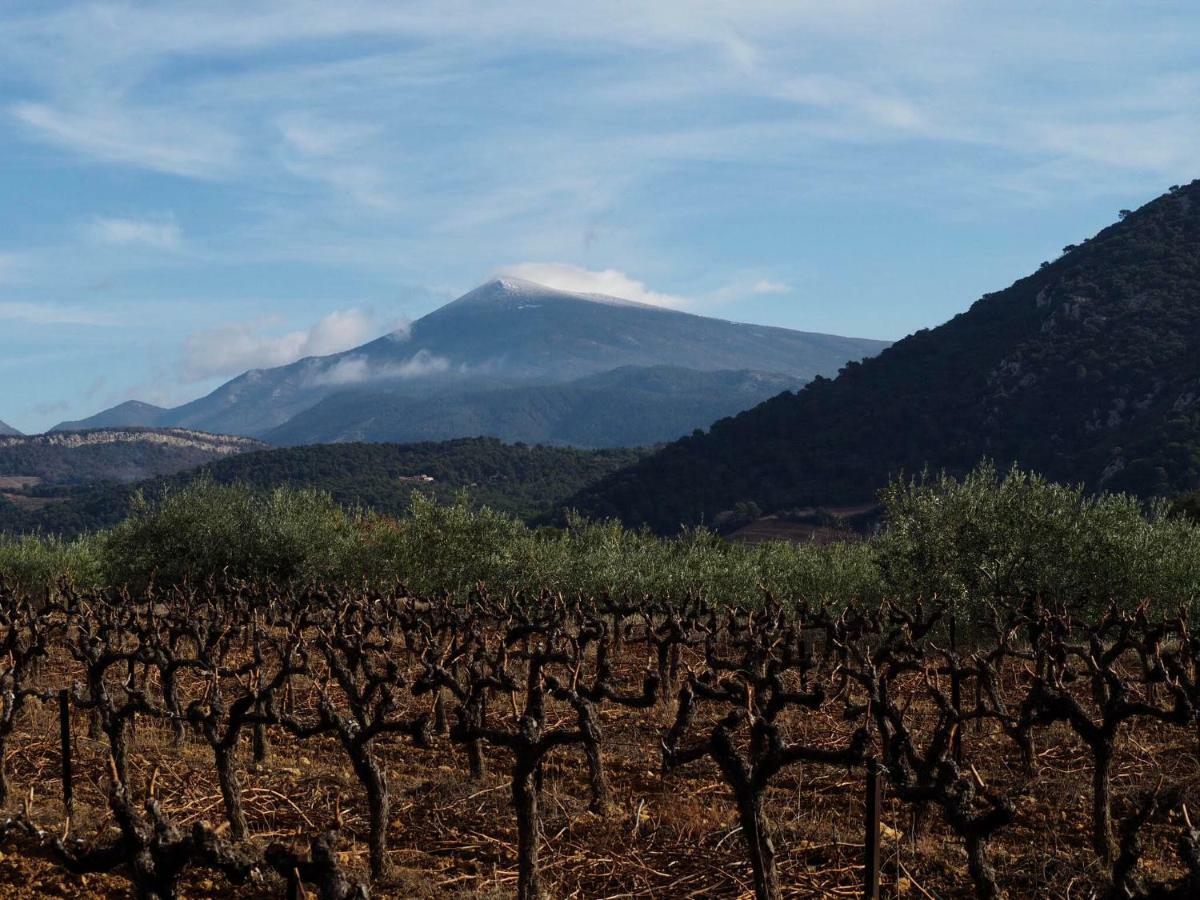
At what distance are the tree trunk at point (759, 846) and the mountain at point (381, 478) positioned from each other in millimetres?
95236

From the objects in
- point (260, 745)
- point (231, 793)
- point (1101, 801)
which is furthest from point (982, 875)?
point (260, 745)

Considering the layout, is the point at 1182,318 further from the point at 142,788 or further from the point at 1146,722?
the point at 142,788

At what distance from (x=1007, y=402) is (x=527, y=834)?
77082 millimetres

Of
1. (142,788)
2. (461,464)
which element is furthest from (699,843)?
(461,464)

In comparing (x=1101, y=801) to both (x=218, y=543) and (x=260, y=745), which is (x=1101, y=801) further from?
(x=218, y=543)

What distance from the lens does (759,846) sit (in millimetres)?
8117

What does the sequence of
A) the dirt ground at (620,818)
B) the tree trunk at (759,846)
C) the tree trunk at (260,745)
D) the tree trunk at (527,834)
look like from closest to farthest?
the tree trunk at (759,846)
the tree trunk at (527,834)
the dirt ground at (620,818)
the tree trunk at (260,745)

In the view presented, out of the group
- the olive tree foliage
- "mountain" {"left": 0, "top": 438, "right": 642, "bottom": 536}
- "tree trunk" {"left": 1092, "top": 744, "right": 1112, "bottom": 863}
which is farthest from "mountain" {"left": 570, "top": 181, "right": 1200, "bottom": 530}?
"tree trunk" {"left": 1092, "top": 744, "right": 1112, "bottom": 863}

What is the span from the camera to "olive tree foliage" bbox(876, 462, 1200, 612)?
26922mm

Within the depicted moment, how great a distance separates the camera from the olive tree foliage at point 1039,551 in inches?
1060

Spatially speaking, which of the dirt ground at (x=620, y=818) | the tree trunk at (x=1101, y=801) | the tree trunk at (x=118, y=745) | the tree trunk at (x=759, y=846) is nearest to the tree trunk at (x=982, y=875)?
the dirt ground at (x=620, y=818)

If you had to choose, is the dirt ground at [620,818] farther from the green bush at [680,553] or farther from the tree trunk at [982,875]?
the green bush at [680,553]

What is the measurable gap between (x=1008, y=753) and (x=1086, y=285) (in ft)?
263

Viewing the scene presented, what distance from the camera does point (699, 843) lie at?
10.8m
